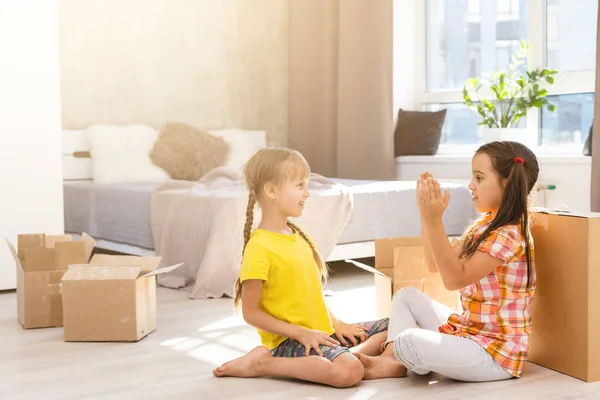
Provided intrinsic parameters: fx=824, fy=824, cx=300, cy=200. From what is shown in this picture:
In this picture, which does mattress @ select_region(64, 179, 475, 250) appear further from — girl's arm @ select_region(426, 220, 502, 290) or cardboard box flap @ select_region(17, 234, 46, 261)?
girl's arm @ select_region(426, 220, 502, 290)

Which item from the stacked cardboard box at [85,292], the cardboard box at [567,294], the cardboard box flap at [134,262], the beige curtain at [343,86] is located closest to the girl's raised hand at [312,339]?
the cardboard box at [567,294]

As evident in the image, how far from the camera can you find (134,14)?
5.34 metres

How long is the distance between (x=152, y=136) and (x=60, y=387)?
3230 mm

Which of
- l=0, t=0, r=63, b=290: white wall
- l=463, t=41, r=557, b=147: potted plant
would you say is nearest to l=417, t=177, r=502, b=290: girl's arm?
l=0, t=0, r=63, b=290: white wall

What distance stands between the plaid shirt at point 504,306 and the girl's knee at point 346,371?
0.90 ft

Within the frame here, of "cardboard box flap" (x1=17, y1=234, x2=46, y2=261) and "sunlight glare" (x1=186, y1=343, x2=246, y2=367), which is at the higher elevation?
"cardboard box flap" (x1=17, y1=234, x2=46, y2=261)

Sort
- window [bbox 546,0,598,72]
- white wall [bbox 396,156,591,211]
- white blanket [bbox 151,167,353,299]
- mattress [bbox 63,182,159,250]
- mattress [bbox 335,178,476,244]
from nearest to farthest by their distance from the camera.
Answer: white blanket [bbox 151,167,353,299] < mattress [bbox 335,178,476,244] < mattress [bbox 63,182,159,250] < white wall [bbox 396,156,591,211] < window [bbox 546,0,598,72]

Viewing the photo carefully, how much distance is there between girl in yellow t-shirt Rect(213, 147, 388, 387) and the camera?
209 centimetres

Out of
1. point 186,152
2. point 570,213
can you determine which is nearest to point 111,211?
point 186,152

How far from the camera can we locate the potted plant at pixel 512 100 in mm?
4930

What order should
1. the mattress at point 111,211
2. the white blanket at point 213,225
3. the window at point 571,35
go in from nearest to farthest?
the white blanket at point 213,225
the mattress at point 111,211
the window at point 571,35

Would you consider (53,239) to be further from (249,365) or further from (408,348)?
(408,348)

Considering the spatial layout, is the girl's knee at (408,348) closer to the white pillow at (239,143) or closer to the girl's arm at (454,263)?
the girl's arm at (454,263)

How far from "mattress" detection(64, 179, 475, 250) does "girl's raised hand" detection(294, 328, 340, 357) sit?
1818 millimetres
